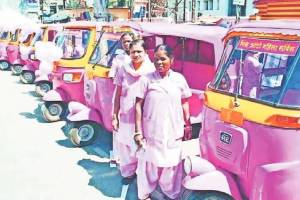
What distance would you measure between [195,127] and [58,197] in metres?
2.48

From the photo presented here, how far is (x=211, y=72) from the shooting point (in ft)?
25.2

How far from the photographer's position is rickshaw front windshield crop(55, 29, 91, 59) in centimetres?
873

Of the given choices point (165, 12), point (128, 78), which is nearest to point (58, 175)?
point (128, 78)

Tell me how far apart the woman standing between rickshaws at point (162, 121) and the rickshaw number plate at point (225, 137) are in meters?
0.50

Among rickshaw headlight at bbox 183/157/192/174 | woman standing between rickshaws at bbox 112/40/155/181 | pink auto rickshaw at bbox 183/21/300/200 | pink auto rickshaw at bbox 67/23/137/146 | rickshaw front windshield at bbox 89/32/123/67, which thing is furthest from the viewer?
rickshaw front windshield at bbox 89/32/123/67

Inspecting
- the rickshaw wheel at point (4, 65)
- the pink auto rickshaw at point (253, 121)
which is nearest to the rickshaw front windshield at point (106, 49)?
the pink auto rickshaw at point (253, 121)

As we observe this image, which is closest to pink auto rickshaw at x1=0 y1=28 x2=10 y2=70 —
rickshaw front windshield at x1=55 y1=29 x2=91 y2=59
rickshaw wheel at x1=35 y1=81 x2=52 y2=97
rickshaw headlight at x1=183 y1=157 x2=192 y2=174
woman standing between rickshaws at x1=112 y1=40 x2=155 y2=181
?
rickshaw wheel at x1=35 y1=81 x2=52 y2=97

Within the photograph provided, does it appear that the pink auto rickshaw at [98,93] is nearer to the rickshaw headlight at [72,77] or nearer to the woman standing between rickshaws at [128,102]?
the rickshaw headlight at [72,77]

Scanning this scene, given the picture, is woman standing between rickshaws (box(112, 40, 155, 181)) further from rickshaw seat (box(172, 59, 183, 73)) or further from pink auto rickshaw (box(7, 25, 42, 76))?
pink auto rickshaw (box(7, 25, 42, 76))

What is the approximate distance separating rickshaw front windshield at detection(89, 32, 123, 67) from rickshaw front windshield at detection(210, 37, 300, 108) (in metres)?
2.79

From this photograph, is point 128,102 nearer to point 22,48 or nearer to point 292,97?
point 292,97

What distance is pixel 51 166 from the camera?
21.7 feet

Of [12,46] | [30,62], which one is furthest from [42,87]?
[12,46]

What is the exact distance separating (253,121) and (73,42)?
6.13 m
